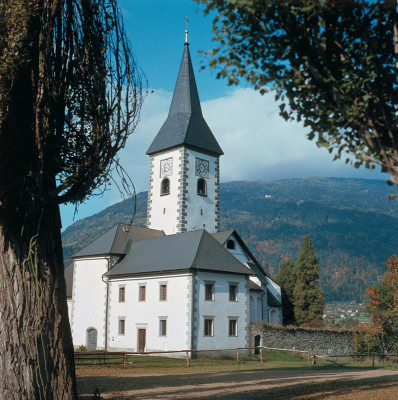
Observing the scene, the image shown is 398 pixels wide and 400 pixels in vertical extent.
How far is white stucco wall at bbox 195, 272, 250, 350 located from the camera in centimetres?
3531

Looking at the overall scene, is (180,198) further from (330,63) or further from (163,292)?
(330,63)

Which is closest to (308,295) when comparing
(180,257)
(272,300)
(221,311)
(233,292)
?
(272,300)

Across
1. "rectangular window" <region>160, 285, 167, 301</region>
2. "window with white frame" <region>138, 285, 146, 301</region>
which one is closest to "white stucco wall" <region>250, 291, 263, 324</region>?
"rectangular window" <region>160, 285, 167, 301</region>

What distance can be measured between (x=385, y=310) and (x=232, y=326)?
72.7 ft

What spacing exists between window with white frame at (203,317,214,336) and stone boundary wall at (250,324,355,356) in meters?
4.62

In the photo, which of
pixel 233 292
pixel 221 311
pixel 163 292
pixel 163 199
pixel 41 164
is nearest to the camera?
pixel 41 164

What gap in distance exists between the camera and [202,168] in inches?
1919

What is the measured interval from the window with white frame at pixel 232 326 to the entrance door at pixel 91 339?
12.6m

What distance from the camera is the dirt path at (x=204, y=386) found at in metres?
14.9

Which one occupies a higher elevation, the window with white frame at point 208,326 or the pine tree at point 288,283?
the pine tree at point 288,283

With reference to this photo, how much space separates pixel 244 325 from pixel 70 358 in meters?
28.8

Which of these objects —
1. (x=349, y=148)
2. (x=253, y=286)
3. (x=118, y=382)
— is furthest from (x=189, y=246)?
(x=349, y=148)

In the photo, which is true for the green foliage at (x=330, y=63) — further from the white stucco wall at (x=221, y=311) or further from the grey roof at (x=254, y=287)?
the grey roof at (x=254, y=287)

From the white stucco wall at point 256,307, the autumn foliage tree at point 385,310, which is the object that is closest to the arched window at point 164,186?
the white stucco wall at point 256,307
